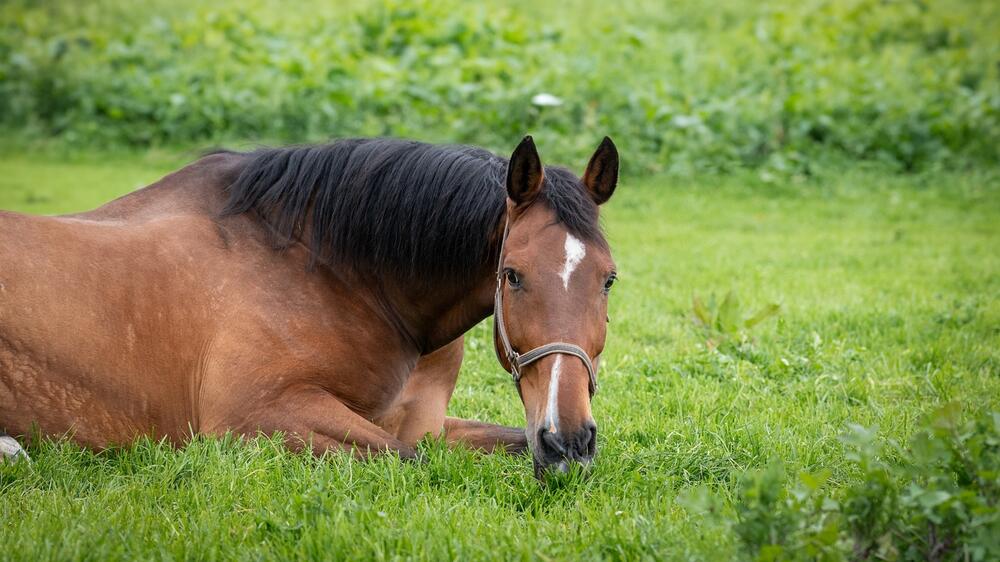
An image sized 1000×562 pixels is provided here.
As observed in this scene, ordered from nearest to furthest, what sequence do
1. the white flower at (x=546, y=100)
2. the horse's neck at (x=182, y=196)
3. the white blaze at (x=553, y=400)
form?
the white blaze at (x=553, y=400) → the horse's neck at (x=182, y=196) → the white flower at (x=546, y=100)

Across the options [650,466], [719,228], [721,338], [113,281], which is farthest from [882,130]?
[113,281]

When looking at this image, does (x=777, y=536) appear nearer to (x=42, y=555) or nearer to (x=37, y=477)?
(x=42, y=555)

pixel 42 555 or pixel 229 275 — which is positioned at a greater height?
pixel 229 275

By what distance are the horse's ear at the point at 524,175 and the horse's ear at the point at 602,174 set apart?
221 millimetres

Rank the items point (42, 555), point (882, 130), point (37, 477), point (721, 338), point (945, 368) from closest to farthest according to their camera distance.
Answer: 1. point (42, 555)
2. point (37, 477)
3. point (945, 368)
4. point (721, 338)
5. point (882, 130)

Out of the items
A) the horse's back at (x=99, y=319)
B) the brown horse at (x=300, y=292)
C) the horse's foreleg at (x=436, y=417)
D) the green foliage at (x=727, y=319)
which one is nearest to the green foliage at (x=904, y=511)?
the brown horse at (x=300, y=292)

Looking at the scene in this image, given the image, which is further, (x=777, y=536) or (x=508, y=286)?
(x=508, y=286)

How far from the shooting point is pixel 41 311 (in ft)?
12.5

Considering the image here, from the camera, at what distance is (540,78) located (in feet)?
41.8

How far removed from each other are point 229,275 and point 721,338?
316 centimetres

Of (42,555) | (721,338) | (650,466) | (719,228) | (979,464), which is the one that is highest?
(979,464)

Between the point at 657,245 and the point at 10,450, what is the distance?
6.45m

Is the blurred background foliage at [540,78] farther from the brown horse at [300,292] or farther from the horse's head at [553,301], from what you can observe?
the horse's head at [553,301]

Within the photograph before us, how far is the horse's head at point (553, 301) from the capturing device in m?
3.21
